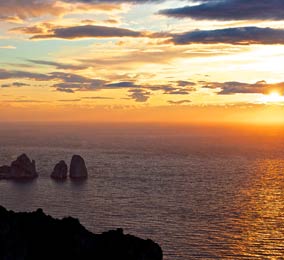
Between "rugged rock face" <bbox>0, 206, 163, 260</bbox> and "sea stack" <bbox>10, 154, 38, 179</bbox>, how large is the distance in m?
101

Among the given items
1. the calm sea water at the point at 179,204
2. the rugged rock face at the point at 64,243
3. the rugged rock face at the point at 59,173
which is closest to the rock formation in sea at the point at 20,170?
the calm sea water at the point at 179,204

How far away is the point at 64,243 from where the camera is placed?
4806 centimetres

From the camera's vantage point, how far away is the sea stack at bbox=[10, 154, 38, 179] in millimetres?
148625

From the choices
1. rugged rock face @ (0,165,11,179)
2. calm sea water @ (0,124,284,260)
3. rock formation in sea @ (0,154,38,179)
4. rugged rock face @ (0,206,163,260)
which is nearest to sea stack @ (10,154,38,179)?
rock formation in sea @ (0,154,38,179)

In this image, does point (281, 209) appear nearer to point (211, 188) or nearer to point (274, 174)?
point (211, 188)

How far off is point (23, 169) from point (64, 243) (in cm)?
10536

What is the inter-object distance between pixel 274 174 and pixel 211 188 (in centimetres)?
4468

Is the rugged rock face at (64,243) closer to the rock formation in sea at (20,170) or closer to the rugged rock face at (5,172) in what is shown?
the rock formation in sea at (20,170)

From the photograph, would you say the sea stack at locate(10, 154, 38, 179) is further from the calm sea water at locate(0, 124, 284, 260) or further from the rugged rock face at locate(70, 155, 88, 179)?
the rugged rock face at locate(70, 155, 88, 179)

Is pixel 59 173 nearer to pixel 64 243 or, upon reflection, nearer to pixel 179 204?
pixel 179 204

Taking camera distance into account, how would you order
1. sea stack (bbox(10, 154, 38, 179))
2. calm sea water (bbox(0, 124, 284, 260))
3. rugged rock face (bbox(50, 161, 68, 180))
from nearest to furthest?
calm sea water (bbox(0, 124, 284, 260))
rugged rock face (bbox(50, 161, 68, 180))
sea stack (bbox(10, 154, 38, 179))

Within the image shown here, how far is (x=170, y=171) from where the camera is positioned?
165750mm

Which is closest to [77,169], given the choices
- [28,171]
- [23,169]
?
[28,171]

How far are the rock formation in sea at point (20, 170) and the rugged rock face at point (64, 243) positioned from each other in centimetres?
10155
